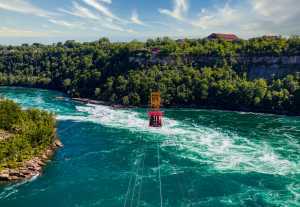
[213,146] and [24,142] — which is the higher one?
[24,142]

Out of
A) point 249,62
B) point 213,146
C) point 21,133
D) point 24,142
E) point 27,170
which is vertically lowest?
point 27,170

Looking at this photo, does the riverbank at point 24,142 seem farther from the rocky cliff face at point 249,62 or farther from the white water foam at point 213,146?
the rocky cliff face at point 249,62

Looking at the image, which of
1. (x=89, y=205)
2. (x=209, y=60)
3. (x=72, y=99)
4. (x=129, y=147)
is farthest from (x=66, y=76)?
(x=89, y=205)

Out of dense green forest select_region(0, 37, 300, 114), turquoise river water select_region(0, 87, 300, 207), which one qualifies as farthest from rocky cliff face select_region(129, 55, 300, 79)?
turquoise river water select_region(0, 87, 300, 207)

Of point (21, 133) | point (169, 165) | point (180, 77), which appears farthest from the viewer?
point (180, 77)

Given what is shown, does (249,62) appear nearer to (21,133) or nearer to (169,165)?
(169,165)

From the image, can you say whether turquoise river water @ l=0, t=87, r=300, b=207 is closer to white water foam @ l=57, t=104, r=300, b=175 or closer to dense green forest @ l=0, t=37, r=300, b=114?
white water foam @ l=57, t=104, r=300, b=175

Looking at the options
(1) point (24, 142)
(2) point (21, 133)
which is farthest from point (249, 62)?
(1) point (24, 142)

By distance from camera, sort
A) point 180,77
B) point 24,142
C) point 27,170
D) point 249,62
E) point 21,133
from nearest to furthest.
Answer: point 27,170, point 24,142, point 21,133, point 180,77, point 249,62
